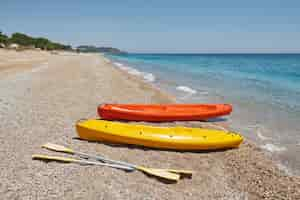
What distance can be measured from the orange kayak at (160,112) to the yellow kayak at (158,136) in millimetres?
1467

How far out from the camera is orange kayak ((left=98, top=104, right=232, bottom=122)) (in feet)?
22.6

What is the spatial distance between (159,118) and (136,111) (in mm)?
660

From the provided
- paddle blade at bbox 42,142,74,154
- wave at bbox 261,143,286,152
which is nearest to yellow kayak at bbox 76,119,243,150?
paddle blade at bbox 42,142,74,154

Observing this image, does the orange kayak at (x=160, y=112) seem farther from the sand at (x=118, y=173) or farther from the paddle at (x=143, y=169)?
the paddle at (x=143, y=169)

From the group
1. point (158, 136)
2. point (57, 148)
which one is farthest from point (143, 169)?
point (57, 148)

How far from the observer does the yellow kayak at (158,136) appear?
5.03m

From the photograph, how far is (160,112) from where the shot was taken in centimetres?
711

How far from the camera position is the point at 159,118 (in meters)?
7.00

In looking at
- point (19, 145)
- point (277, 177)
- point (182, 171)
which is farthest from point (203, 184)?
point (19, 145)

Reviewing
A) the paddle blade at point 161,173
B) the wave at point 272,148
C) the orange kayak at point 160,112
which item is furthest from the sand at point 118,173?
the orange kayak at point 160,112

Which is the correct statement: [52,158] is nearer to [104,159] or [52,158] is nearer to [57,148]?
[57,148]

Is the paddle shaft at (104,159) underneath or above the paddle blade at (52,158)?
underneath

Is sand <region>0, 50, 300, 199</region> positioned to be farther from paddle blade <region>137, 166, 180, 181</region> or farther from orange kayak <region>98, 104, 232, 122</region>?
orange kayak <region>98, 104, 232, 122</region>

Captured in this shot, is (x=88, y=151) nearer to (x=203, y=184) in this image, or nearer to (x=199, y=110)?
(x=203, y=184)
